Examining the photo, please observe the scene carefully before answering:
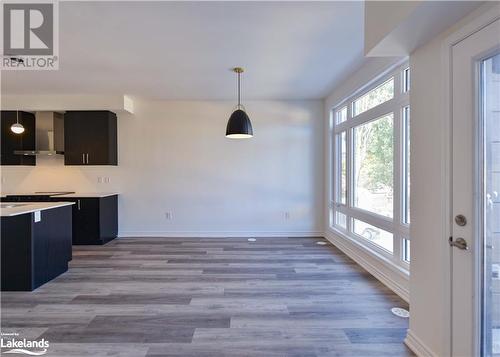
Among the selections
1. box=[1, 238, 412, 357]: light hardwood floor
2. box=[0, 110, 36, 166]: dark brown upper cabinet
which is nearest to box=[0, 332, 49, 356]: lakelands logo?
box=[1, 238, 412, 357]: light hardwood floor

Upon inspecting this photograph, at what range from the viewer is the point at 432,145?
191 centimetres

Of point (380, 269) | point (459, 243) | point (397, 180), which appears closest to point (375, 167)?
point (397, 180)

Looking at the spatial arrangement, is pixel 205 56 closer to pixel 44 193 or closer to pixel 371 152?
pixel 371 152

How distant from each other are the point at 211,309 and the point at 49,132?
4.97m

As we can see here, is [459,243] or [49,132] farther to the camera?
[49,132]

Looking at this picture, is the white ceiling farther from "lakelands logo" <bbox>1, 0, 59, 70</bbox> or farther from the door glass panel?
the door glass panel

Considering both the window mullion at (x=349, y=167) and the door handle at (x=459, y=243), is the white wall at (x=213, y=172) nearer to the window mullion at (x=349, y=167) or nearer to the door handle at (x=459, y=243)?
the window mullion at (x=349, y=167)

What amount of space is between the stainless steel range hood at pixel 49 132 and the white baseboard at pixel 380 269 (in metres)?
5.54

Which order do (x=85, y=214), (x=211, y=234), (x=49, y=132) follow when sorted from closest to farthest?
(x=85, y=214) → (x=49, y=132) → (x=211, y=234)

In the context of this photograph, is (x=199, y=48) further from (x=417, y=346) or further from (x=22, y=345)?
(x=417, y=346)

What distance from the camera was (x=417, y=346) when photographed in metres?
2.06

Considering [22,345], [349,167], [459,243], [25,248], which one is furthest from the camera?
[349,167]

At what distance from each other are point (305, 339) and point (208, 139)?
429cm

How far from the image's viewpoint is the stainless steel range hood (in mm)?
5402
